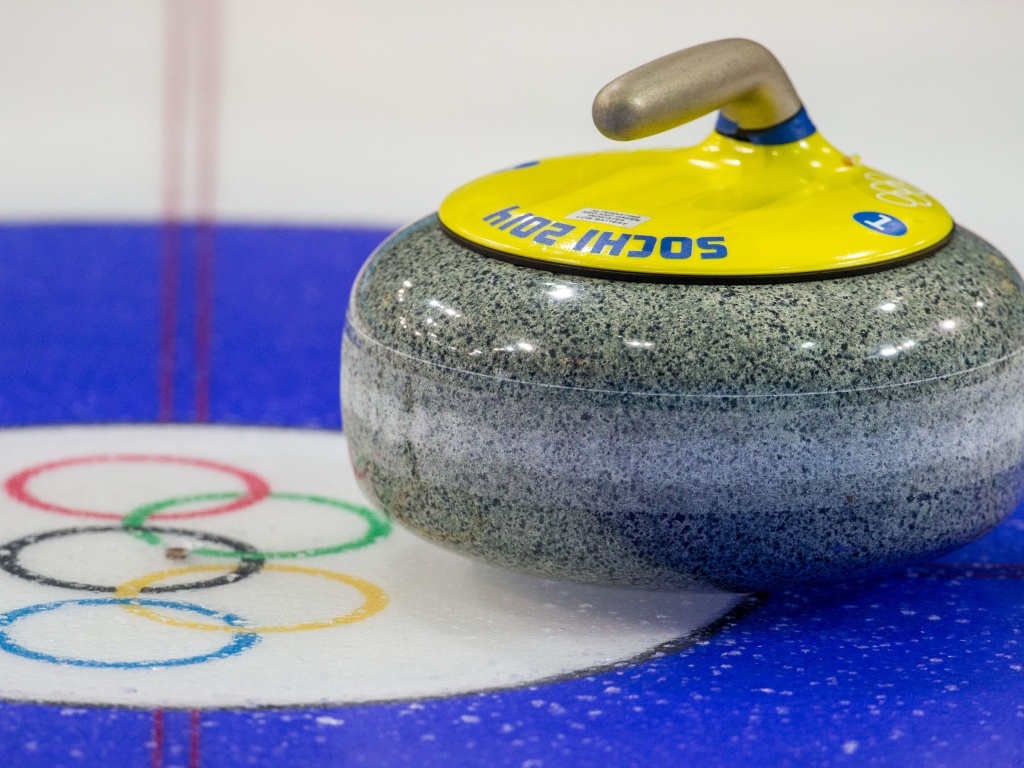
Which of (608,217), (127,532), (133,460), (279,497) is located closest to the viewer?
(608,217)

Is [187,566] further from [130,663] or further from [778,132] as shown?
[778,132]

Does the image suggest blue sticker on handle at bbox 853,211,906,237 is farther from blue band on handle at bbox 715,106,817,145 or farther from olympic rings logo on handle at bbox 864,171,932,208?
blue band on handle at bbox 715,106,817,145

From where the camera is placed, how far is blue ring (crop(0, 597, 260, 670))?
1.85 meters

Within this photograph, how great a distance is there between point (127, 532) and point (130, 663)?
422mm

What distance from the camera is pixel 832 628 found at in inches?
78.5

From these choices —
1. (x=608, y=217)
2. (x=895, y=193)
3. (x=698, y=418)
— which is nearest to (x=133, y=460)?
(x=608, y=217)

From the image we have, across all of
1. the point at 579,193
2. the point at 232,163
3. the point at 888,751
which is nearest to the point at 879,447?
the point at 888,751

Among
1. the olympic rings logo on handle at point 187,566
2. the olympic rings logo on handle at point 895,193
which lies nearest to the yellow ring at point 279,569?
the olympic rings logo on handle at point 187,566

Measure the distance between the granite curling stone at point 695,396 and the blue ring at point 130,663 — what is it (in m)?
0.24

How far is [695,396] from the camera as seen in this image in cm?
176

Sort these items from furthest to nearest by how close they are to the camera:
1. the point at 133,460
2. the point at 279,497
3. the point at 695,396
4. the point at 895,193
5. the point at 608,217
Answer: the point at 133,460 < the point at 279,497 < the point at 895,193 < the point at 608,217 < the point at 695,396

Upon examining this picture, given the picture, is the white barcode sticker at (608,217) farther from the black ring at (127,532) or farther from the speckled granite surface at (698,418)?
the black ring at (127,532)

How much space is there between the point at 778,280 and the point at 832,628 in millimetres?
448

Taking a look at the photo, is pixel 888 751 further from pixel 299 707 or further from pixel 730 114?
pixel 730 114
